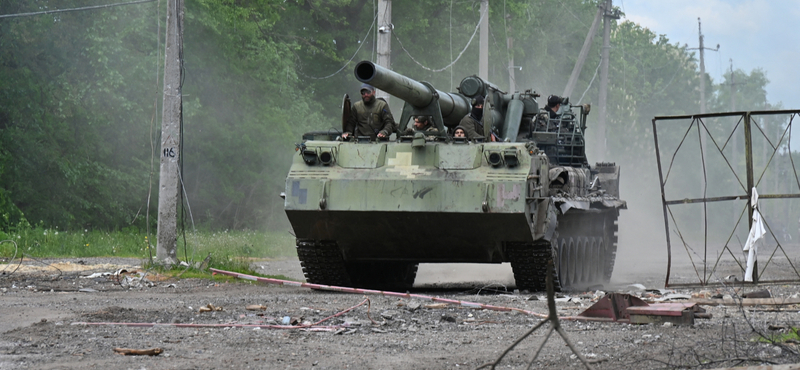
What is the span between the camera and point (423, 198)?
11219 mm

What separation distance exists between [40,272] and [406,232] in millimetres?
5391

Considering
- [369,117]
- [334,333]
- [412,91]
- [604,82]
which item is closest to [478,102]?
[369,117]

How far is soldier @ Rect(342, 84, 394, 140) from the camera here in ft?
41.8

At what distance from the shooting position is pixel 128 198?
23.7 meters

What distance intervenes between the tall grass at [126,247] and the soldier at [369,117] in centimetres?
299

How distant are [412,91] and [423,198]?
4.24ft

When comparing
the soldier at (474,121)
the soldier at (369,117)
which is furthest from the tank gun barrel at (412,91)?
the soldier at (369,117)

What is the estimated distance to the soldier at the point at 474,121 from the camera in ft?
41.6

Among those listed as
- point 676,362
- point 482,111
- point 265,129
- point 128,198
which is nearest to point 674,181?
point 265,129

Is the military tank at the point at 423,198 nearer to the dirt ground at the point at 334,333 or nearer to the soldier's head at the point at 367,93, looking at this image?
the soldier's head at the point at 367,93

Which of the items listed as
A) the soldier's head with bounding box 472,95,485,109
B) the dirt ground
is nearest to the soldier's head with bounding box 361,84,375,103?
the soldier's head with bounding box 472,95,485,109

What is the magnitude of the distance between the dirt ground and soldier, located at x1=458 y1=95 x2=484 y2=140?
202cm

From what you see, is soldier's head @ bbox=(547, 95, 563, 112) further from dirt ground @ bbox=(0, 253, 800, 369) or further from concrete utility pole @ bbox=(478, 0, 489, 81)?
concrete utility pole @ bbox=(478, 0, 489, 81)

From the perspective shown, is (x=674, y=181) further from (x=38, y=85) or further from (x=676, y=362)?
(x=676, y=362)
